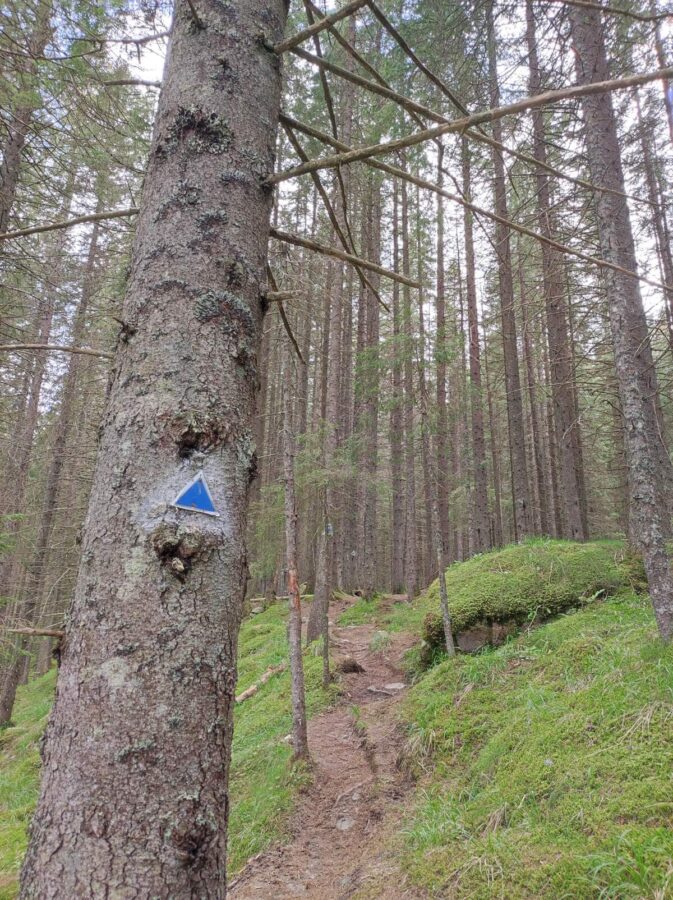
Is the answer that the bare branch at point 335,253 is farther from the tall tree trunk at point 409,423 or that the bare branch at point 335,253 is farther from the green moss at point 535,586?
the tall tree trunk at point 409,423

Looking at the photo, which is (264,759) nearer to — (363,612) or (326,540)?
(326,540)

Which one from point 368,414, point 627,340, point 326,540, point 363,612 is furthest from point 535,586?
point 368,414

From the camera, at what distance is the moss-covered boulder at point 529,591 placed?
5.55 meters

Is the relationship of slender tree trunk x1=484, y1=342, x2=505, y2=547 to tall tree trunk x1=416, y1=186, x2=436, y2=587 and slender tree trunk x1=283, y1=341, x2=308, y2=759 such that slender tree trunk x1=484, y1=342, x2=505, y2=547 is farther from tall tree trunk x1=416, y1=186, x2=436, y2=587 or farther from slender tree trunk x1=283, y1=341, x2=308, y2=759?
slender tree trunk x1=283, y1=341, x2=308, y2=759

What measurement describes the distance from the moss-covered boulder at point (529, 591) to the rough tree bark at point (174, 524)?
16.9 feet

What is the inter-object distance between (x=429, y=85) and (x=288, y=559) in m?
8.50

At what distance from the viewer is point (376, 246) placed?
1600 centimetres

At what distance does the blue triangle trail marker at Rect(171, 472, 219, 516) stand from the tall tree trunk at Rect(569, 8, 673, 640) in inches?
134

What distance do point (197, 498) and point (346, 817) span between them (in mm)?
4025

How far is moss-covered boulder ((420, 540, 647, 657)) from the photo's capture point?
555 centimetres

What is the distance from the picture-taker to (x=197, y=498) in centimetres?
109

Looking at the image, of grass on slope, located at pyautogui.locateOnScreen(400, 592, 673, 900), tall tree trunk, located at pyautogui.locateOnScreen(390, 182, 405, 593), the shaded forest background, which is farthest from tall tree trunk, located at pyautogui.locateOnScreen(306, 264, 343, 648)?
tall tree trunk, located at pyautogui.locateOnScreen(390, 182, 405, 593)

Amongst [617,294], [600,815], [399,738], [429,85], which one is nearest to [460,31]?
[429,85]

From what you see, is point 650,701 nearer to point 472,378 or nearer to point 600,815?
point 600,815
